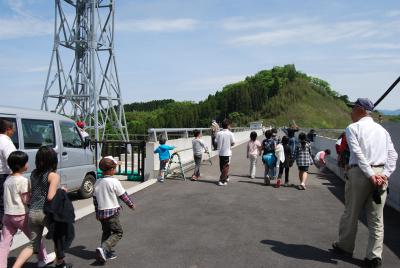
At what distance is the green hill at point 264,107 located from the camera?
5847 inches

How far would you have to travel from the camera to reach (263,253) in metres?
5.11

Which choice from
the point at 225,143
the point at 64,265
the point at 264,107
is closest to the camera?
the point at 64,265

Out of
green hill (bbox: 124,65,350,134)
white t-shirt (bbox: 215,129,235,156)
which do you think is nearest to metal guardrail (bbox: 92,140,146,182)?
white t-shirt (bbox: 215,129,235,156)

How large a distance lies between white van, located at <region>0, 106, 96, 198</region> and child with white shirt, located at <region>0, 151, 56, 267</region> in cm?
302

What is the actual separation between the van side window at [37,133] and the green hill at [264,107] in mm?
126944

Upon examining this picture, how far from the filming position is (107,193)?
4875 millimetres

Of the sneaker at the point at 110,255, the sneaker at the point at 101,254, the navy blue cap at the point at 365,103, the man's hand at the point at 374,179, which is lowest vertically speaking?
the sneaker at the point at 110,255

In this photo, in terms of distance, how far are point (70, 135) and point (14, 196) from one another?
472cm

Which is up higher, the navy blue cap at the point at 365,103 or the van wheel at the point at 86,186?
the navy blue cap at the point at 365,103

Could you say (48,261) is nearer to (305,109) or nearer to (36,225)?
(36,225)

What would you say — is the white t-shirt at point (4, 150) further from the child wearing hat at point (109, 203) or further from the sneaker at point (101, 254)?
the sneaker at point (101, 254)

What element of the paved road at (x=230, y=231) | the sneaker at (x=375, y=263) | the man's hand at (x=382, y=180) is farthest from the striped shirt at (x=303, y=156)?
the sneaker at (x=375, y=263)

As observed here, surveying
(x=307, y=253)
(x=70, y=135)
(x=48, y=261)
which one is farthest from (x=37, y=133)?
(x=307, y=253)

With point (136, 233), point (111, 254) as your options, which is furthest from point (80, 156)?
point (111, 254)
